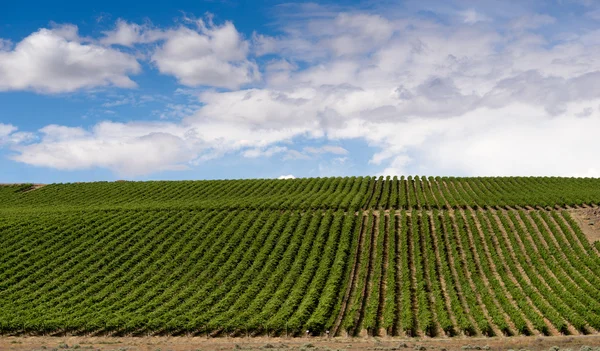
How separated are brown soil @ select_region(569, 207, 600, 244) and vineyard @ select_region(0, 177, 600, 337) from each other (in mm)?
1094

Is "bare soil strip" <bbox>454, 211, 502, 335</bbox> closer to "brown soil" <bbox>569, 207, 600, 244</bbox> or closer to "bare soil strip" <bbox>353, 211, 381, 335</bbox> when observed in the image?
"bare soil strip" <bbox>353, 211, 381, 335</bbox>

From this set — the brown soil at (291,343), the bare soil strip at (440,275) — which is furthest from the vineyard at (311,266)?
the brown soil at (291,343)

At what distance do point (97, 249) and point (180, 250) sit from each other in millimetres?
7917

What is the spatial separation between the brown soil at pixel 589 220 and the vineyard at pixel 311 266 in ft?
3.59

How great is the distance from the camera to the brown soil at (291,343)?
1103 inches

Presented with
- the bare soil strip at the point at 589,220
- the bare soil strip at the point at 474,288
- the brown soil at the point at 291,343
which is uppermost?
the bare soil strip at the point at 589,220

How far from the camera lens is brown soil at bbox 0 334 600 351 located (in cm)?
2802

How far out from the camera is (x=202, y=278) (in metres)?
40.4

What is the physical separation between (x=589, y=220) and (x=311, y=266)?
31909 mm

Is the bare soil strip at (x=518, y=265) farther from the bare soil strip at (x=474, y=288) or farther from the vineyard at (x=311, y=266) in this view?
the bare soil strip at (x=474, y=288)

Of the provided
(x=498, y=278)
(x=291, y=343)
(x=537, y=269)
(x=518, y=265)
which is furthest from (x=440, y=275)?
(x=291, y=343)

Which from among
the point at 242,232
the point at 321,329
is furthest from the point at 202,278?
the point at 321,329

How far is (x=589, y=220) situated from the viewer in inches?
2056

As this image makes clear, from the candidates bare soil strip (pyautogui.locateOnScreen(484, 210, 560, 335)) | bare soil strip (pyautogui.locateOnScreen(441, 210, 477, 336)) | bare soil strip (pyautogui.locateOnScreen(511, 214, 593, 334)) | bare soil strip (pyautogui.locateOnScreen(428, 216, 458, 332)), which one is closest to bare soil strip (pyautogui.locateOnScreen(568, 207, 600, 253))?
bare soil strip (pyautogui.locateOnScreen(511, 214, 593, 334))
